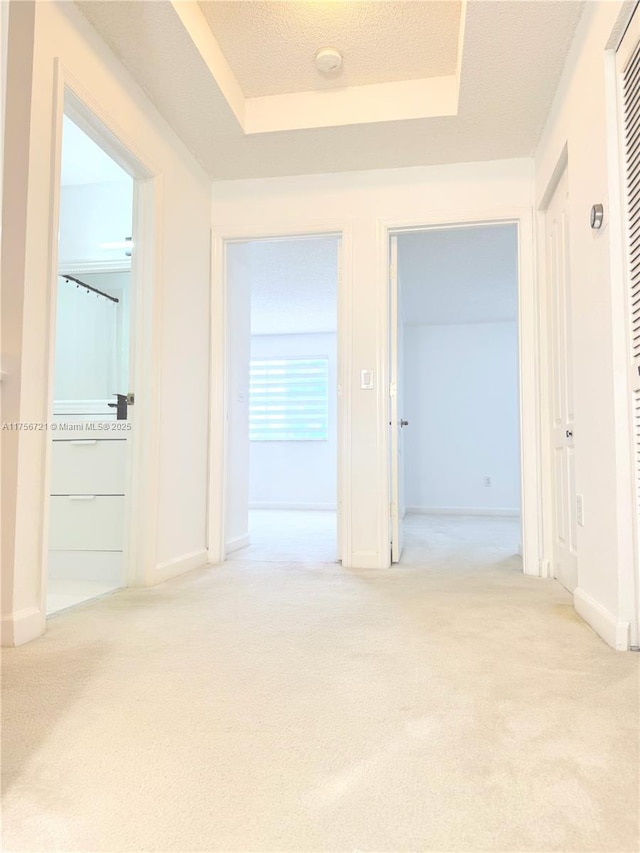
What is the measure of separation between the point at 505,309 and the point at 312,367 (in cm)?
270

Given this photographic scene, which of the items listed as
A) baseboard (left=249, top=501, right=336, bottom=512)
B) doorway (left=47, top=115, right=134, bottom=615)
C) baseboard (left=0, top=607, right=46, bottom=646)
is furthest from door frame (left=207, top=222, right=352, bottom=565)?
baseboard (left=249, top=501, right=336, bottom=512)

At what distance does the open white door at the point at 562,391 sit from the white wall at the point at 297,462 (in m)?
4.63

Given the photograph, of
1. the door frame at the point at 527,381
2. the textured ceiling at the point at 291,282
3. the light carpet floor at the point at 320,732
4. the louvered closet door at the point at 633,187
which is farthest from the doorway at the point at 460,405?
the light carpet floor at the point at 320,732

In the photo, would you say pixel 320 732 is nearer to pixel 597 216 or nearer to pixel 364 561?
pixel 597 216

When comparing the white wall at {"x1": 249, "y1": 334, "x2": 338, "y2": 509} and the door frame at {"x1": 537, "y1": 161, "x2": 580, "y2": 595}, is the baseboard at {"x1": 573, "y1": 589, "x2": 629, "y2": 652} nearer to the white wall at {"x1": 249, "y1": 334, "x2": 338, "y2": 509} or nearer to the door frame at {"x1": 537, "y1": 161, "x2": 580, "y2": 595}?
the door frame at {"x1": 537, "y1": 161, "x2": 580, "y2": 595}

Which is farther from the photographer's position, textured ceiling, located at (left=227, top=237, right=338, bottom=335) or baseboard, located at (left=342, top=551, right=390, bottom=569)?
textured ceiling, located at (left=227, top=237, right=338, bottom=335)

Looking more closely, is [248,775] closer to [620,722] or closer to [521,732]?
[521,732]

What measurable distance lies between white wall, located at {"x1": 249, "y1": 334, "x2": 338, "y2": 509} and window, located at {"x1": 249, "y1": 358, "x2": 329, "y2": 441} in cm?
10

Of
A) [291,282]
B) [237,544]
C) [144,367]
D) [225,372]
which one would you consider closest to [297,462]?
[291,282]

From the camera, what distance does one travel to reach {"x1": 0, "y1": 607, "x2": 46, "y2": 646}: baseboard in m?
1.78

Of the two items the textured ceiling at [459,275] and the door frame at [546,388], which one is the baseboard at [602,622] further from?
the textured ceiling at [459,275]

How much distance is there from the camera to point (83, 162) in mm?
3424

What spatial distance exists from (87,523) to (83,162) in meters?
2.25

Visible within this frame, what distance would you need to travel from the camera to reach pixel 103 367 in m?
3.44
